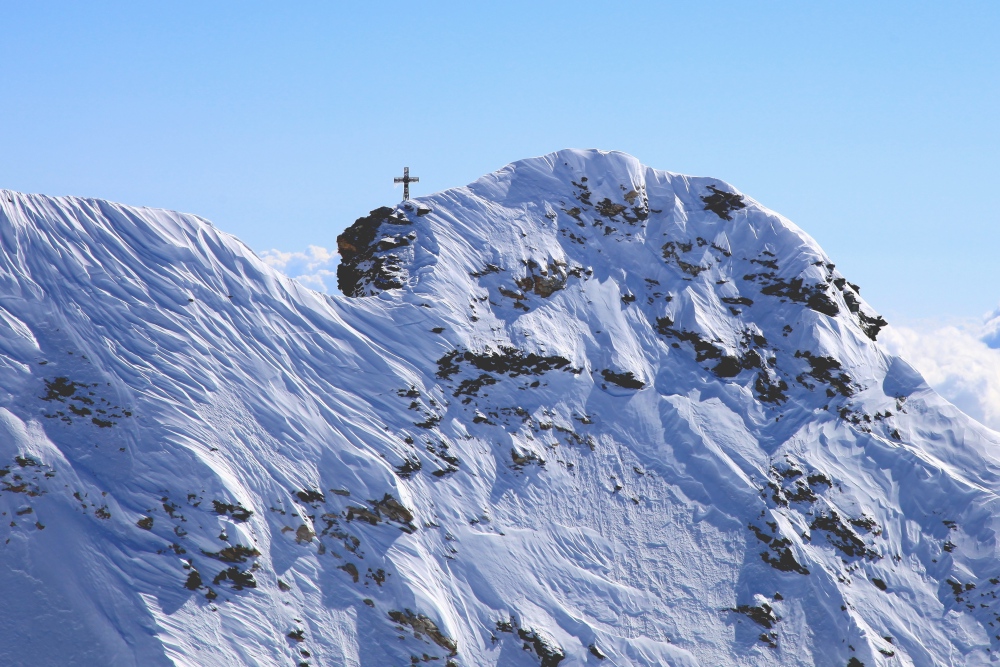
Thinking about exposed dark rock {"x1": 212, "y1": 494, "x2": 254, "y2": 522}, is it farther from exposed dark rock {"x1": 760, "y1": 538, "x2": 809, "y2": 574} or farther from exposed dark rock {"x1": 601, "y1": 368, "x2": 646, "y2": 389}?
exposed dark rock {"x1": 760, "y1": 538, "x2": 809, "y2": 574}

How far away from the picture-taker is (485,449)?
3453 cm

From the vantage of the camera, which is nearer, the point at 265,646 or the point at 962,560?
the point at 265,646

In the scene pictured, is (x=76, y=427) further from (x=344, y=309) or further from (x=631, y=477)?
(x=631, y=477)

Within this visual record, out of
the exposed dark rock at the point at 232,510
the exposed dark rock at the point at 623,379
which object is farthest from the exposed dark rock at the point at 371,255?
the exposed dark rock at the point at 232,510

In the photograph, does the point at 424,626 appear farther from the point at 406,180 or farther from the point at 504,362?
the point at 406,180

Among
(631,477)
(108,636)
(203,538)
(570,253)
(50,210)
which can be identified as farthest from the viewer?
(570,253)

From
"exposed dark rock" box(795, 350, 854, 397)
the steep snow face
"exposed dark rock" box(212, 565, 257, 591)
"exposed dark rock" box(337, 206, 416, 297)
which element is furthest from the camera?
"exposed dark rock" box(795, 350, 854, 397)

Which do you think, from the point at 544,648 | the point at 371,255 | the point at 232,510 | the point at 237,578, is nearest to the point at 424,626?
the point at 544,648

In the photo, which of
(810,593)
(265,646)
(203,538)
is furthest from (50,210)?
(810,593)

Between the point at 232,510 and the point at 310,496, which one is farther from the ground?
the point at 310,496

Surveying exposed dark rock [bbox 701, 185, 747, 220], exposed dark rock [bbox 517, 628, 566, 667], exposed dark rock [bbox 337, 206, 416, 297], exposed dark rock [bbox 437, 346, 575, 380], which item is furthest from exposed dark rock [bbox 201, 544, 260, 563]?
exposed dark rock [bbox 701, 185, 747, 220]

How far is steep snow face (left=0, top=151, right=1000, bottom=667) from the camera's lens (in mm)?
27484

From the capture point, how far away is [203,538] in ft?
90.5

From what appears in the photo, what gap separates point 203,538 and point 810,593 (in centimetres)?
2123
